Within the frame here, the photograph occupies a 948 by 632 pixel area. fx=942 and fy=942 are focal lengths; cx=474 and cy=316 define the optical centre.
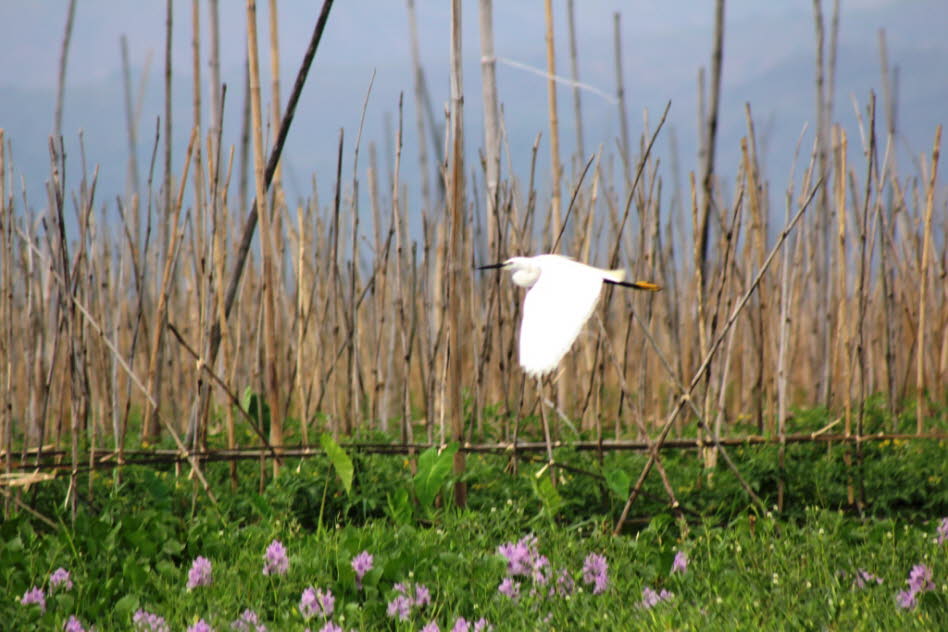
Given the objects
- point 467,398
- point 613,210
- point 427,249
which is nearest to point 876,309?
point 613,210

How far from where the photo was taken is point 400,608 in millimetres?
1472

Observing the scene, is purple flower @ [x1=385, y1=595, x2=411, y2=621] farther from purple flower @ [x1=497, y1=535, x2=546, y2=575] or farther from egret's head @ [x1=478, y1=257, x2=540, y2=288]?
egret's head @ [x1=478, y1=257, x2=540, y2=288]

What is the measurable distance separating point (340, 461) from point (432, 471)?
0.62 feet

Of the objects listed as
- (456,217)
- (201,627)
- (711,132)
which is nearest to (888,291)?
(711,132)

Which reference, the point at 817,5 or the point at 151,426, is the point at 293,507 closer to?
the point at 151,426

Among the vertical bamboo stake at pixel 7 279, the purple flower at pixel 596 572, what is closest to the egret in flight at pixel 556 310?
the purple flower at pixel 596 572

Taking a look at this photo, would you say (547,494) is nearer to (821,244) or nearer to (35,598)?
(35,598)

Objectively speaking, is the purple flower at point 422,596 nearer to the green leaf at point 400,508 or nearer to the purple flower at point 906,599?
the green leaf at point 400,508

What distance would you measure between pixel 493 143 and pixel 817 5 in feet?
3.67

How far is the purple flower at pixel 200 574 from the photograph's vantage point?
1582 mm

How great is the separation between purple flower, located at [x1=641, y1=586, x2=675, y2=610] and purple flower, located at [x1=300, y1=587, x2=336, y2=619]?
0.49m

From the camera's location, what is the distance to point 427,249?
2.27 m

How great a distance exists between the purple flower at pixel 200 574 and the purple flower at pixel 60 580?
0.71 ft

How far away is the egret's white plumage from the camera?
1415 mm
